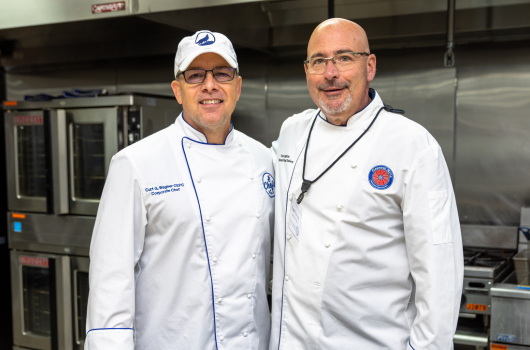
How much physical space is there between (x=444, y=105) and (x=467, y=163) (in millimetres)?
343

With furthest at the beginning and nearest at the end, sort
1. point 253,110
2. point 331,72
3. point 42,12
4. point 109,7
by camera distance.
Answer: point 253,110 < point 42,12 < point 109,7 < point 331,72

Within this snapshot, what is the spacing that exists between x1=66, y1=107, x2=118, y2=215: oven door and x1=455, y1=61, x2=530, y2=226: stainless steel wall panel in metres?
1.93

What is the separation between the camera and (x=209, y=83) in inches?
57.4

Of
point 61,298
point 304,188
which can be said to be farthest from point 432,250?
point 61,298

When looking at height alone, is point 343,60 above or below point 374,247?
above

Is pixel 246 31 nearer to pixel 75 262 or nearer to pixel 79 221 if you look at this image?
pixel 79 221

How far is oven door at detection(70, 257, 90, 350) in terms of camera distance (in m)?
2.92

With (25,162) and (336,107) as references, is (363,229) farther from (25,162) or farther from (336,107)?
(25,162)

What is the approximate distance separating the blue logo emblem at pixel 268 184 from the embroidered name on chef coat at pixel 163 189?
0.95 feet

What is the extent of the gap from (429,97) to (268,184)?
5.11 feet

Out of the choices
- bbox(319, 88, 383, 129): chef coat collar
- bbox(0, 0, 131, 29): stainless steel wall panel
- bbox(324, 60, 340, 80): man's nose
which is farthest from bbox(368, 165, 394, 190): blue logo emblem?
bbox(0, 0, 131, 29): stainless steel wall panel

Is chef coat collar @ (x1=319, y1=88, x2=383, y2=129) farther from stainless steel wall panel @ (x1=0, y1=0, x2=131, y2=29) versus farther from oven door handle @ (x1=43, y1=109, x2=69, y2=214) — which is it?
oven door handle @ (x1=43, y1=109, x2=69, y2=214)

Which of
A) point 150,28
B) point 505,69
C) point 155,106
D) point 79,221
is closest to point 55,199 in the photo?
point 79,221

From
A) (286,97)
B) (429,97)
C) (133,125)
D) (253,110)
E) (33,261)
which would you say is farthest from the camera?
(253,110)
